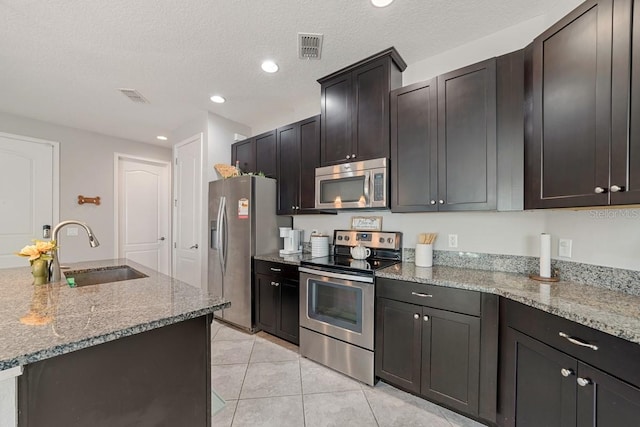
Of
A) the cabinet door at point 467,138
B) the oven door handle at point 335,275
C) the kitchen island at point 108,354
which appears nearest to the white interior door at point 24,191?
the kitchen island at point 108,354

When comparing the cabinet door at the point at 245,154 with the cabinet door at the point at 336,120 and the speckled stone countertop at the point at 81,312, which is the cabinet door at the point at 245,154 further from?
the speckled stone countertop at the point at 81,312

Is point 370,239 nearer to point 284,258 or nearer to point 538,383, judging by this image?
A: point 284,258

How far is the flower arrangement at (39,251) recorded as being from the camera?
143 cm

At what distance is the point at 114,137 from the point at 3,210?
1.68 m

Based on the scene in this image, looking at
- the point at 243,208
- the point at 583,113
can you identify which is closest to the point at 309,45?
the point at 243,208

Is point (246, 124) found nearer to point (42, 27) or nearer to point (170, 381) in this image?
point (42, 27)

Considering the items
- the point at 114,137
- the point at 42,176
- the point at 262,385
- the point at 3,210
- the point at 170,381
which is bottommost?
the point at 262,385

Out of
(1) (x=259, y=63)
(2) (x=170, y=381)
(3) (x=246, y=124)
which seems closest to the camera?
(2) (x=170, y=381)

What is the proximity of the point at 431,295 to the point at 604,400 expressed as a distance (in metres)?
0.83

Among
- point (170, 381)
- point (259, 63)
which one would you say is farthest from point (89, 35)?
point (170, 381)

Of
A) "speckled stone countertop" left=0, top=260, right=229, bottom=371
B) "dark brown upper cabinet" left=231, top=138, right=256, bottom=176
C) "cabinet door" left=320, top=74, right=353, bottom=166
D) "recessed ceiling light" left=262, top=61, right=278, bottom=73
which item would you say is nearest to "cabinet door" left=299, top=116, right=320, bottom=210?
"cabinet door" left=320, top=74, right=353, bottom=166

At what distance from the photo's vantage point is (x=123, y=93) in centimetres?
291

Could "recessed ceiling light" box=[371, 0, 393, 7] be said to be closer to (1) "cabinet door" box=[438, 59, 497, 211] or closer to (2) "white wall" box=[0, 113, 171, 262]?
(1) "cabinet door" box=[438, 59, 497, 211]

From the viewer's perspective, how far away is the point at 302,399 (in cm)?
189
